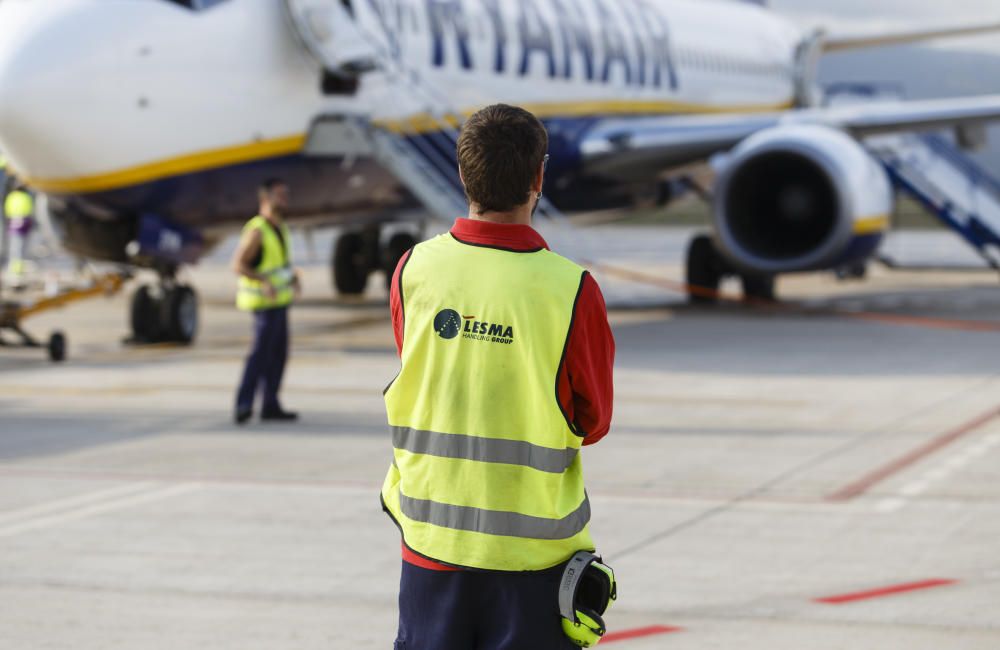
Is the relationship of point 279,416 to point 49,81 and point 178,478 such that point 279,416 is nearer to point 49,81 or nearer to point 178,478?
point 178,478

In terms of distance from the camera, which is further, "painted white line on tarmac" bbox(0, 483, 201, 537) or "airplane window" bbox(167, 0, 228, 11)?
"airplane window" bbox(167, 0, 228, 11)

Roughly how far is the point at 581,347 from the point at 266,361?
7242 mm

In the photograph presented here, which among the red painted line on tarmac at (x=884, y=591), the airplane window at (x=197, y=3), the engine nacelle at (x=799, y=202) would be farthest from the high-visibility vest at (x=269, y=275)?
the engine nacelle at (x=799, y=202)

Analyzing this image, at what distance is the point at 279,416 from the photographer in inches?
403

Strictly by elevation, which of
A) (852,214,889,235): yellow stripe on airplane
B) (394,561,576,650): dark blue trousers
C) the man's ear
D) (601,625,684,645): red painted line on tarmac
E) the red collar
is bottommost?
(601,625,684,645): red painted line on tarmac

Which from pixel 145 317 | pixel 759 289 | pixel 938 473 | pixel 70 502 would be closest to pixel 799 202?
pixel 759 289

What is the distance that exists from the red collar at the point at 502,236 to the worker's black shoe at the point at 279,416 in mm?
7242

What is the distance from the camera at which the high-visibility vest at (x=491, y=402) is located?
3043mm

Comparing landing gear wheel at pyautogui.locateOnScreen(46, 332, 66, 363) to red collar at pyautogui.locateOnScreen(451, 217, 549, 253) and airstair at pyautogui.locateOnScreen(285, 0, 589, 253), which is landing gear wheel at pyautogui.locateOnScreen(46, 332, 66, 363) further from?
red collar at pyautogui.locateOnScreen(451, 217, 549, 253)

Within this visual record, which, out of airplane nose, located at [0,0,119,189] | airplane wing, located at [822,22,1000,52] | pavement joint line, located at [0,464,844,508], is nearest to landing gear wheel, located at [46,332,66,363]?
airplane nose, located at [0,0,119,189]

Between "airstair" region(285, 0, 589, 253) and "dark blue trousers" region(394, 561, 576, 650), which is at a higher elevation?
"airstair" region(285, 0, 589, 253)

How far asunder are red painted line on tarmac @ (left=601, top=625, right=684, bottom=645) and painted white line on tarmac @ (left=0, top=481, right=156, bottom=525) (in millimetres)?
3126

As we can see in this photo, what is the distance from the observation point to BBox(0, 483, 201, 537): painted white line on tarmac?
7023 millimetres

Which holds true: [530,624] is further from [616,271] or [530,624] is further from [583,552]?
[616,271]
